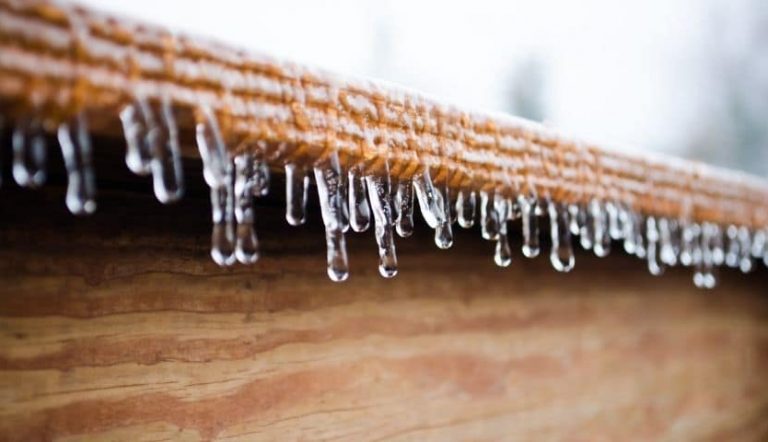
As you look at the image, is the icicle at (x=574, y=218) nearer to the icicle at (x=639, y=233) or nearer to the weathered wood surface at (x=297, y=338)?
the icicle at (x=639, y=233)

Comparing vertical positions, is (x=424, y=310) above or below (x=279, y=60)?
below

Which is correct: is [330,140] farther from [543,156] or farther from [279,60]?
[543,156]

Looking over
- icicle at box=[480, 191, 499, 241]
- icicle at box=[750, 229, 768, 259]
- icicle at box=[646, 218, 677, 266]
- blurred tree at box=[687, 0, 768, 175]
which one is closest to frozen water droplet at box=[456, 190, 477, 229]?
icicle at box=[480, 191, 499, 241]

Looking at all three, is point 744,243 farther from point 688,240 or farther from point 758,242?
point 688,240

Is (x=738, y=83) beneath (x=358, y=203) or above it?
above

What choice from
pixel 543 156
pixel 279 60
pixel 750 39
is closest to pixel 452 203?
pixel 543 156

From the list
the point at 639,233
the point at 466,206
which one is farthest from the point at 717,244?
the point at 466,206
